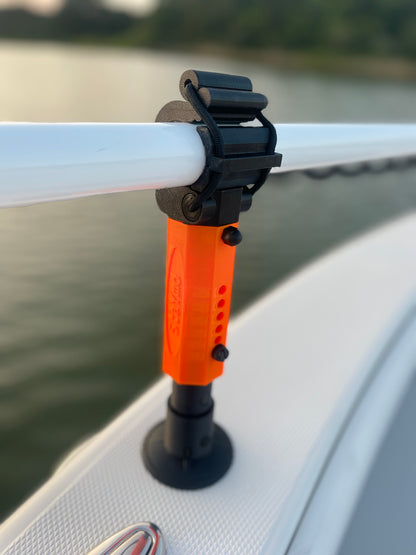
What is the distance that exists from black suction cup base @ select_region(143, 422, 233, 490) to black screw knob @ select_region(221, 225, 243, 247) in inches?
15.1

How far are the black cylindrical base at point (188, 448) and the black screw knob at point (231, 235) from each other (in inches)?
9.5

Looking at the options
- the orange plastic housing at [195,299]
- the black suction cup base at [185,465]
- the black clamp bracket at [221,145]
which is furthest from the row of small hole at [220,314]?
the black suction cup base at [185,465]

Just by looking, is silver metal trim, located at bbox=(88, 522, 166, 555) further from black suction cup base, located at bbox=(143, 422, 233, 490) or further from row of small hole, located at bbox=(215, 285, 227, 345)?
row of small hole, located at bbox=(215, 285, 227, 345)

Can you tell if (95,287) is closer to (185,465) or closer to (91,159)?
(185,465)

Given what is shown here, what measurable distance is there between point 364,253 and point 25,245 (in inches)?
93.2

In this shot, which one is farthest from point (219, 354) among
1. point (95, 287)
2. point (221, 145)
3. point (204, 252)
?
point (95, 287)

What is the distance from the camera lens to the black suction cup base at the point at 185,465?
0.73m

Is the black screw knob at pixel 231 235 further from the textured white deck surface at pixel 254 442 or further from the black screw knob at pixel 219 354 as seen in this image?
the textured white deck surface at pixel 254 442

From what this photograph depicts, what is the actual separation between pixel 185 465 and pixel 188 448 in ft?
0.09

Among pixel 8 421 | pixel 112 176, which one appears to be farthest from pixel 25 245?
pixel 112 176

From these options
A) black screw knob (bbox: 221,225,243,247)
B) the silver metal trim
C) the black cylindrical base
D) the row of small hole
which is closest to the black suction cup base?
the black cylindrical base

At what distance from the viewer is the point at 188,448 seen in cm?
74

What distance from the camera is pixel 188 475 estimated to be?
2.41ft

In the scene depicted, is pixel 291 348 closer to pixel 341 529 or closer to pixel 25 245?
pixel 341 529
